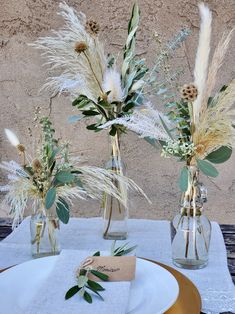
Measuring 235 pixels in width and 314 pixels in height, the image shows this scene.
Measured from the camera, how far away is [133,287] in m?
0.78

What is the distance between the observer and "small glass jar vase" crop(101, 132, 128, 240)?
1.13 m

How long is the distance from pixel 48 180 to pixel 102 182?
129 mm

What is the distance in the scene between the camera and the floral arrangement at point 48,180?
0.97 m

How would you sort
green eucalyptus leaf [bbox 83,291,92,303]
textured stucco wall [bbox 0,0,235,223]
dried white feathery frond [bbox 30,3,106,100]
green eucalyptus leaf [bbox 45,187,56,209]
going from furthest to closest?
textured stucco wall [bbox 0,0,235,223]
dried white feathery frond [bbox 30,3,106,100]
green eucalyptus leaf [bbox 45,187,56,209]
green eucalyptus leaf [bbox 83,291,92,303]

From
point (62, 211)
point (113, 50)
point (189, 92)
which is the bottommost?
point (62, 211)

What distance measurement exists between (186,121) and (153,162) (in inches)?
44.8

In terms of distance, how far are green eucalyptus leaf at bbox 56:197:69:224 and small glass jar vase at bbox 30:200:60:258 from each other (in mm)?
32

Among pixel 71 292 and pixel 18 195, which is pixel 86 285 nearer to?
pixel 71 292

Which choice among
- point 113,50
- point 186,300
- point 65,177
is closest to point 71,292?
point 186,300

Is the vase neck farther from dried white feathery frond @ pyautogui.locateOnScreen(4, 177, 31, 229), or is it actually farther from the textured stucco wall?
the textured stucco wall

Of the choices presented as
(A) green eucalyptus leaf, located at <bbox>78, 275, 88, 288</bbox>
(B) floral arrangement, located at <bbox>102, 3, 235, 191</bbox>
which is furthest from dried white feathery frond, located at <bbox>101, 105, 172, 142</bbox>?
(A) green eucalyptus leaf, located at <bbox>78, 275, 88, 288</bbox>

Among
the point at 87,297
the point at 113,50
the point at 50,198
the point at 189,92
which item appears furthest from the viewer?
the point at 113,50

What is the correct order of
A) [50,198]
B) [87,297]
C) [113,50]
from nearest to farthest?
[87,297]
[50,198]
[113,50]

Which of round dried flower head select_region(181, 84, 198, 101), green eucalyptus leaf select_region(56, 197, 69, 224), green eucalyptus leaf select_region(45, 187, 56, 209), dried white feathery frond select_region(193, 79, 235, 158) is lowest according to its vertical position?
green eucalyptus leaf select_region(56, 197, 69, 224)
